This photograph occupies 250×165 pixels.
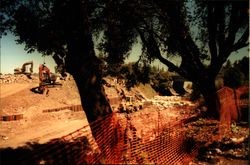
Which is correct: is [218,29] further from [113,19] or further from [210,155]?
[210,155]

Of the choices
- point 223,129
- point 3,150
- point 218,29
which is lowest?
point 3,150

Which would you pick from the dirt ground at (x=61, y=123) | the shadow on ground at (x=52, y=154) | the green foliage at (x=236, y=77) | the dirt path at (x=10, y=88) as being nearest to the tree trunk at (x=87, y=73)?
the shadow on ground at (x=52, y=154)

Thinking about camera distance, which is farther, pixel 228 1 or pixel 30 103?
pixel 30 103

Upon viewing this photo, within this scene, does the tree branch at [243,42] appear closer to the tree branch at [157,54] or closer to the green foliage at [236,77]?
the tree branch at [157,54]

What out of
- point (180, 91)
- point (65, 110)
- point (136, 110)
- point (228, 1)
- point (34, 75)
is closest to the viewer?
point (228, 1)

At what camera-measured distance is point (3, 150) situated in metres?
14.9

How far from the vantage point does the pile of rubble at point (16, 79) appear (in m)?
39.4

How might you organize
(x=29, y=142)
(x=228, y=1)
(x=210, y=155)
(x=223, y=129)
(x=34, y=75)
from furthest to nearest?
(x=34, y=75) < (x=29, y=142) < (x=223, y=129) < (x=228, y=1) < (x=210, y=155)

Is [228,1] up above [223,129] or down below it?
above

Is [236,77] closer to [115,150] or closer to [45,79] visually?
[45,79]

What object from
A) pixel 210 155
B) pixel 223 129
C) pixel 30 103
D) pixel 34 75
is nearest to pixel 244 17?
pixel 223 129

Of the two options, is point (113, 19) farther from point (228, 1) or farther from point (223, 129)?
point (223, 129)

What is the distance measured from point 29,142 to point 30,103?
13.5 meters

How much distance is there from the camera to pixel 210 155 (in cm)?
1088
